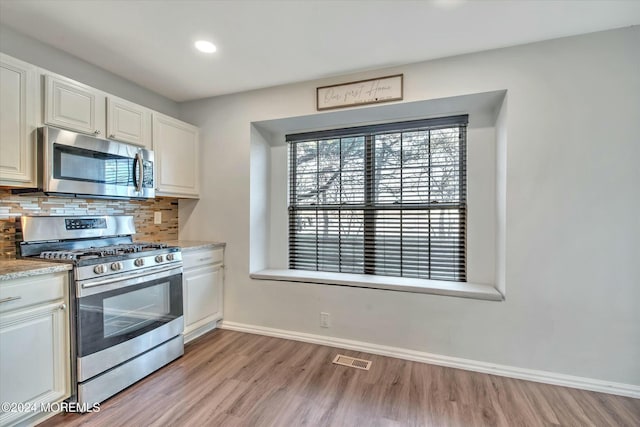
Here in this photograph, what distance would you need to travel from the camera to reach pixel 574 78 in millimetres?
2109

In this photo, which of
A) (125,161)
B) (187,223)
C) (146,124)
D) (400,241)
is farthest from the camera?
(187,223)

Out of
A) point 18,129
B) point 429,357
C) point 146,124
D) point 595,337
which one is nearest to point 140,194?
point 146,124

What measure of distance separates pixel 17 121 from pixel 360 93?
Answer: 236 centimetres

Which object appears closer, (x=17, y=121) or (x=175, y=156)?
(x=17, y=121)

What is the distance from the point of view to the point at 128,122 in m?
2.51

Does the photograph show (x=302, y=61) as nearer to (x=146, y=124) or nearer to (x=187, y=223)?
(x=146, y=124)

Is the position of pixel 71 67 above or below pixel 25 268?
above

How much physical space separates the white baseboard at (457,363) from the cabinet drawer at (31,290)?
64.5 inches

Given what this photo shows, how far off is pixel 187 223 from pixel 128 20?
Answer: 1.92 m

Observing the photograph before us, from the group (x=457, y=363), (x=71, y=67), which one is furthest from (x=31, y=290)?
(x=457, y=363)

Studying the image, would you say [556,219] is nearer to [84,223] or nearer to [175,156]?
Answer: [175,156]

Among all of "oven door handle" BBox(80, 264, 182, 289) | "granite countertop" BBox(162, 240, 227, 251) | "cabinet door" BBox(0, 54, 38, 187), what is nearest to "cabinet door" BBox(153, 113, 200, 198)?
"granite countertop" BBox(162, 240, 227, 251)

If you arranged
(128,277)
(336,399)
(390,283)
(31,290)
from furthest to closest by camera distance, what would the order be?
(390,283)
(128,277)
(336,399)
(31,290)

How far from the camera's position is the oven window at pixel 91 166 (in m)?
2.02
